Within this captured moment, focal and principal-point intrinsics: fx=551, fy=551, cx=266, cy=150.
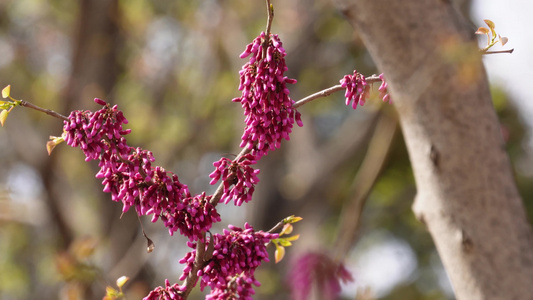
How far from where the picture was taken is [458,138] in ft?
5.21

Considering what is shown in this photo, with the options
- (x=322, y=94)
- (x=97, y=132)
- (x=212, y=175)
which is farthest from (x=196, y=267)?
(x=322, y=94)

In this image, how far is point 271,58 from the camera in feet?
3.84

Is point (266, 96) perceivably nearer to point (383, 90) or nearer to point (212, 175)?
point (212, 175)

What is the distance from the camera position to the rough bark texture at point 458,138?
1.55 metres

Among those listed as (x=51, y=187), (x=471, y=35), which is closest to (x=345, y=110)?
(x=51, y=187)

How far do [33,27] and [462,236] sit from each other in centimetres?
833

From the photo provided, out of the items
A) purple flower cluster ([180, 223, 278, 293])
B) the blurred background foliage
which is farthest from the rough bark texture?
the blurred background foliage

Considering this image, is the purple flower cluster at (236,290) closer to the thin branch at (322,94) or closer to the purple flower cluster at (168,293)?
the purple flower cluster at (168,293)

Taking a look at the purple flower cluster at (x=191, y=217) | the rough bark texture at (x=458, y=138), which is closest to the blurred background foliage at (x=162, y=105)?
the rough bark texture at (x=458, y=138)

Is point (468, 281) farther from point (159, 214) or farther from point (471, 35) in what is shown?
point (159, 214)

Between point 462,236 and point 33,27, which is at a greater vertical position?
point 33,27

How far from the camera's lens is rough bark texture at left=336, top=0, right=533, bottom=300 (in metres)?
1.55

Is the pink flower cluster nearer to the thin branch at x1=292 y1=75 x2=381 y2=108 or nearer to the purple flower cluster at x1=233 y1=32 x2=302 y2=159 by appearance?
the purple flower cluster at x1=233 y1=32 x2=302 y2=159

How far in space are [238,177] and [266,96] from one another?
0.62 ft
